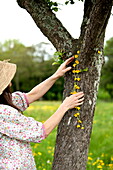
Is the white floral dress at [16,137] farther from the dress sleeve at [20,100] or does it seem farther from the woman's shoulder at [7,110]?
the dress sleeve at [20,100]

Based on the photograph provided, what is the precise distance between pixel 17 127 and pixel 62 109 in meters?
0.44

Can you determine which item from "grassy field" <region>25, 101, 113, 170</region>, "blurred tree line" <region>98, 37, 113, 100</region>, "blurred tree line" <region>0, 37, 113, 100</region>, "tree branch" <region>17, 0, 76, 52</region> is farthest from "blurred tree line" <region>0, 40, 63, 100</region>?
"tree branch" <region>17, 0, 76, 52</region>

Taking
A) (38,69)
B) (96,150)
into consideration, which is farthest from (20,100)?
(38,69)

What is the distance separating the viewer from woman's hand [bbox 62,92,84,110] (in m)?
2.54

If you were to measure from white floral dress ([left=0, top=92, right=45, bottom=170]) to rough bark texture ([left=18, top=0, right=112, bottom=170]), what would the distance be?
451 mm

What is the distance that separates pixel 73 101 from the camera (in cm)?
262

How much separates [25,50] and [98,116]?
17.6 m

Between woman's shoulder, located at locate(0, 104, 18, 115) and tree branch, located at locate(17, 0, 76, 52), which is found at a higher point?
tree branch, located at locate(17, 0, 76, 52)

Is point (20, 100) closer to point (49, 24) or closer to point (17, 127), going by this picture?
point (17, 127)

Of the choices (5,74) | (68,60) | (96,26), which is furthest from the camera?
(68,60)

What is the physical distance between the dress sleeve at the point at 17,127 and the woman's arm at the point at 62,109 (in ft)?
0.27

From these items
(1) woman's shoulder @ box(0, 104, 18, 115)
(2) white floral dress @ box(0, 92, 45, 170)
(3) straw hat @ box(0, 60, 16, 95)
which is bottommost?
(2) white floral dress @ box(0, 92, 45, 170)

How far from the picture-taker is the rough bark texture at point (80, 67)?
270 centimetres

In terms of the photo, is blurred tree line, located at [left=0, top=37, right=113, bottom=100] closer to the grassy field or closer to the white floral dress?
the grassy field
